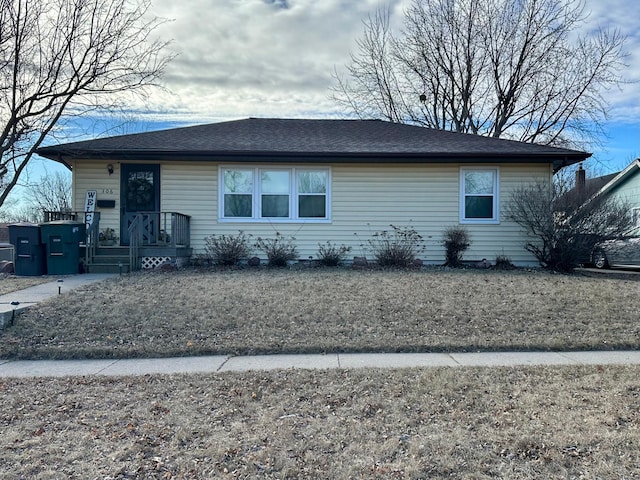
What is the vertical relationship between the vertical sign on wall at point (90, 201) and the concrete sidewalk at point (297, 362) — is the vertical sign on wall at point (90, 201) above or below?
above

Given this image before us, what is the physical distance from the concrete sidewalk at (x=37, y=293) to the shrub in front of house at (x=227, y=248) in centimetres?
259

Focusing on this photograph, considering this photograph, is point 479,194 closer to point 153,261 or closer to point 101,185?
point 153,261

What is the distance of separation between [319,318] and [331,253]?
224 inches

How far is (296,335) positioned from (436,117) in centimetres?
2195

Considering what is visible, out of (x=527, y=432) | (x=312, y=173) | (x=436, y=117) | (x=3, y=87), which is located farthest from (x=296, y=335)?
(x=436, y=117)

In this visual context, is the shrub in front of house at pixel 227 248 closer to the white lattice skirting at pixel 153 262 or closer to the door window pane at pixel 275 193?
the door window pane at pixel 275 193

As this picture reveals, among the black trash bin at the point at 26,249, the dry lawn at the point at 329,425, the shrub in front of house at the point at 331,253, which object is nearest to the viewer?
the dry lawn at the point at 329,425

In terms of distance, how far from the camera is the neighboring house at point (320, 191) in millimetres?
12289

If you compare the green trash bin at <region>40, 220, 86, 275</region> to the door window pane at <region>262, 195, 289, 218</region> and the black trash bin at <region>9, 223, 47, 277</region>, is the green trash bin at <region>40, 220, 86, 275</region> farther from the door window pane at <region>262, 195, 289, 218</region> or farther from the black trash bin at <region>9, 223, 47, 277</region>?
the door window pane at <region>262, 195, 289, 218</region>

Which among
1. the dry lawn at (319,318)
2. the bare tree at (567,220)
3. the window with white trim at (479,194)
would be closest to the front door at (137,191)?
the dry lawn at (319,318)

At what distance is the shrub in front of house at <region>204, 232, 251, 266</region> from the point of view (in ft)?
39.3

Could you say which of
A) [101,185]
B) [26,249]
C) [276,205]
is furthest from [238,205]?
[26,249]

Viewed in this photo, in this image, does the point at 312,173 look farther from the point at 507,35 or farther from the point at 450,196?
the point at 507,35

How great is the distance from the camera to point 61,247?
10.7m
